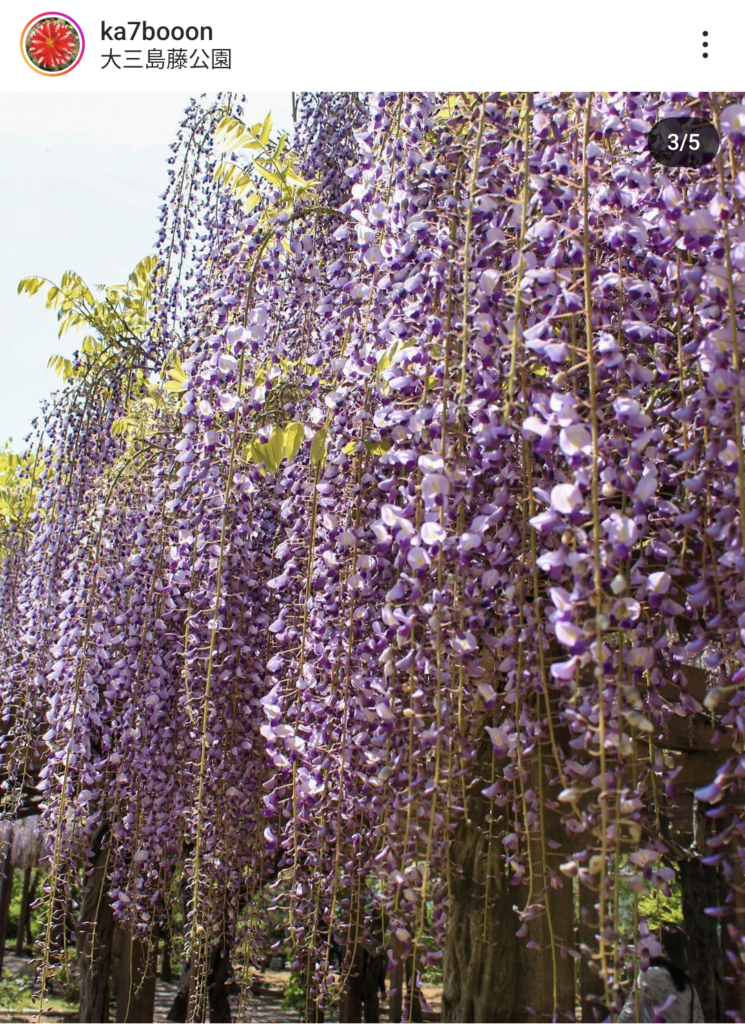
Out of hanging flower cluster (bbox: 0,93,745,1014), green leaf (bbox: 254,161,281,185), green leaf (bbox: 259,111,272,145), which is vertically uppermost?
green leaf (bbox: 259,111,272,145)

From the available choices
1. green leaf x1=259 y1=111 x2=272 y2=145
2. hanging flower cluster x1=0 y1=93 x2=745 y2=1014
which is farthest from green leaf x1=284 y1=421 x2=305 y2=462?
green leaf x1=259 y1=111 x2=272 y2=145

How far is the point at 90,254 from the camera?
4852 millimetres

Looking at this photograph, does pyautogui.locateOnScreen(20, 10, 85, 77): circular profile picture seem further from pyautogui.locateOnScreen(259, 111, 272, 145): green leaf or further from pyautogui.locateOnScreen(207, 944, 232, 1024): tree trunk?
pyautogui.locateOnScreen(207, 944, 232, 1024): tree trunk

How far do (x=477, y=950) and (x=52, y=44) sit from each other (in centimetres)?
284

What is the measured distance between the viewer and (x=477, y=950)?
307cm

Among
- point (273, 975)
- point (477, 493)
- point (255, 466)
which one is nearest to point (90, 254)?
point (255, 466)

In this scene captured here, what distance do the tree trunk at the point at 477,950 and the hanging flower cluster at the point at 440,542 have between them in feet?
0.84

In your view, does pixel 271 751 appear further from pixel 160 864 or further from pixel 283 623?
pixel 160 864

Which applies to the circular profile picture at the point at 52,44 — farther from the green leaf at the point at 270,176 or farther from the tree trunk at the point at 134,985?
the tree trunk at the point at 134,985

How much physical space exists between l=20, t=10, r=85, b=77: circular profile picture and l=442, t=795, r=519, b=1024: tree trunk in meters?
2.38

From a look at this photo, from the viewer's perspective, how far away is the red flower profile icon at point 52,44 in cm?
218

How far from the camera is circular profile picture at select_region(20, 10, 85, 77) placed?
7.13 feet

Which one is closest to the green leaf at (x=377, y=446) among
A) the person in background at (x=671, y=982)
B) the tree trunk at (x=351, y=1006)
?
the person in background at (x=671, y=982)

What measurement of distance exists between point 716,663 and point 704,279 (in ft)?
2.28
